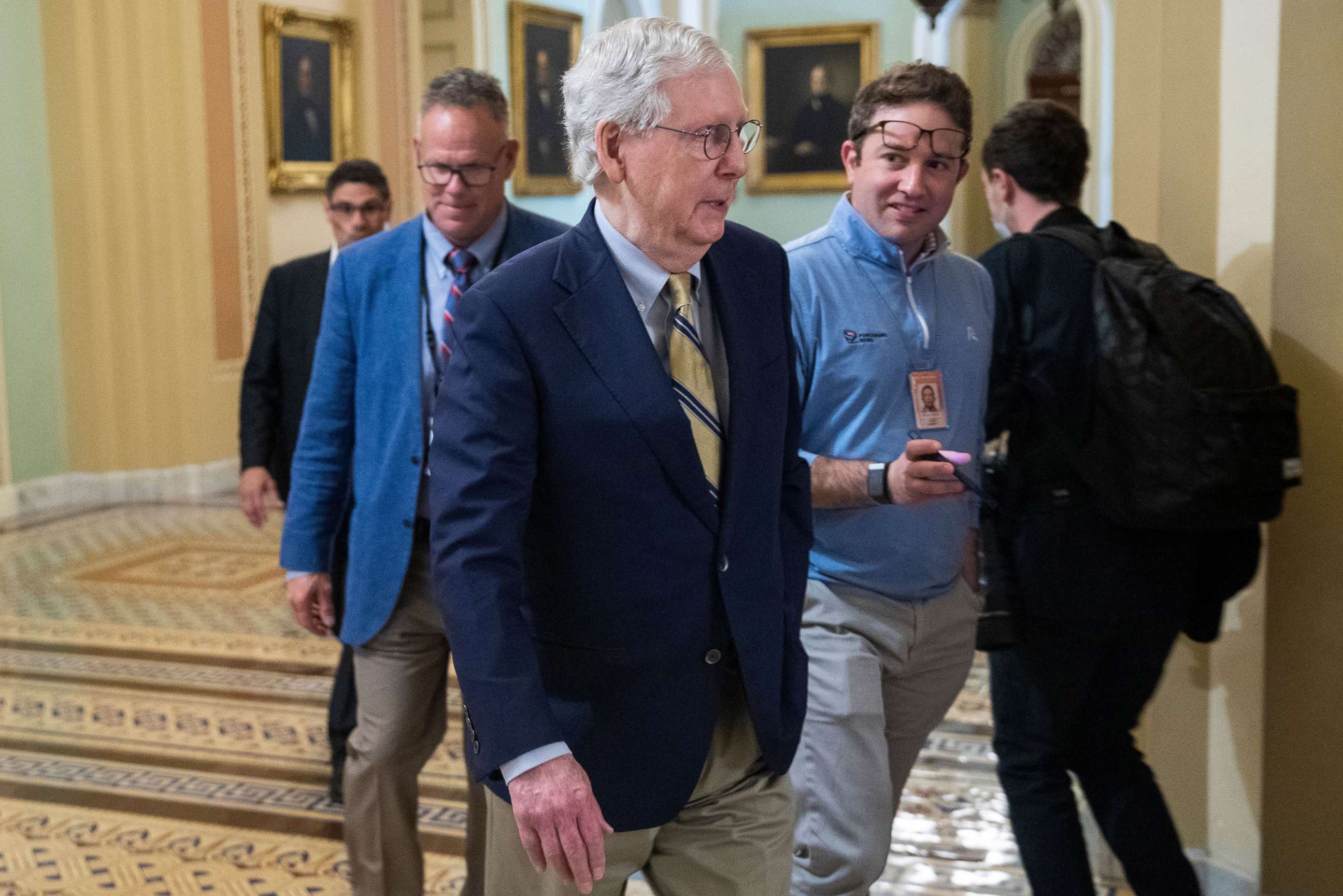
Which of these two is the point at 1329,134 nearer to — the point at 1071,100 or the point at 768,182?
the point at 768,182

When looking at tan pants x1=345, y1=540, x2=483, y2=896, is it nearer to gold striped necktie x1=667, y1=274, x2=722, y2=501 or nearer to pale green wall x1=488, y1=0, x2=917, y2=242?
gold striped necktie x1=667, y1=274, x2=722, y2=501

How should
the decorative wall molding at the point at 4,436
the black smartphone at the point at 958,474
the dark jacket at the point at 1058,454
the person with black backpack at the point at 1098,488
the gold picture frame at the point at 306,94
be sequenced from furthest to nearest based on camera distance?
the gold picture frame at the point at 306,94 < the decorative wall molding at the point at 4,436 < the dark jacket at the point at 1058,454 < the person with black backpack at the point at 1098,488 < the black smartphone at the point at 958,474

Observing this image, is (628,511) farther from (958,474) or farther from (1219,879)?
(1219,879)

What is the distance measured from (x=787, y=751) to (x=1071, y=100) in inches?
586

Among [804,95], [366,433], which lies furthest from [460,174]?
[804,95]

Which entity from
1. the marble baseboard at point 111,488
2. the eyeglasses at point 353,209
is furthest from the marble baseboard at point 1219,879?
the marble baseboard at point 111,488

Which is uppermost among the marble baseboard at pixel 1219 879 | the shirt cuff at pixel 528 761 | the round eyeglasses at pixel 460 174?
the round eyeglasses at pixel 460 174

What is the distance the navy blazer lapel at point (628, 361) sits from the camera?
69.7 inches

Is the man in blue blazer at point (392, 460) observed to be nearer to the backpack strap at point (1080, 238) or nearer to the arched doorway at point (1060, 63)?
the backpack strap at point (1080, 238)

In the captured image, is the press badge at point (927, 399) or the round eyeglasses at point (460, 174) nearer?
the press badge at point (927, 399)

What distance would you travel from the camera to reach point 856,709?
2.43 meters

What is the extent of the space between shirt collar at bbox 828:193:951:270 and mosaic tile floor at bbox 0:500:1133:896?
1.79 m

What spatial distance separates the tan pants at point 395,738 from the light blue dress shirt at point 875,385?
85cm

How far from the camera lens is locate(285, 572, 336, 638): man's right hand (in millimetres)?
2926
